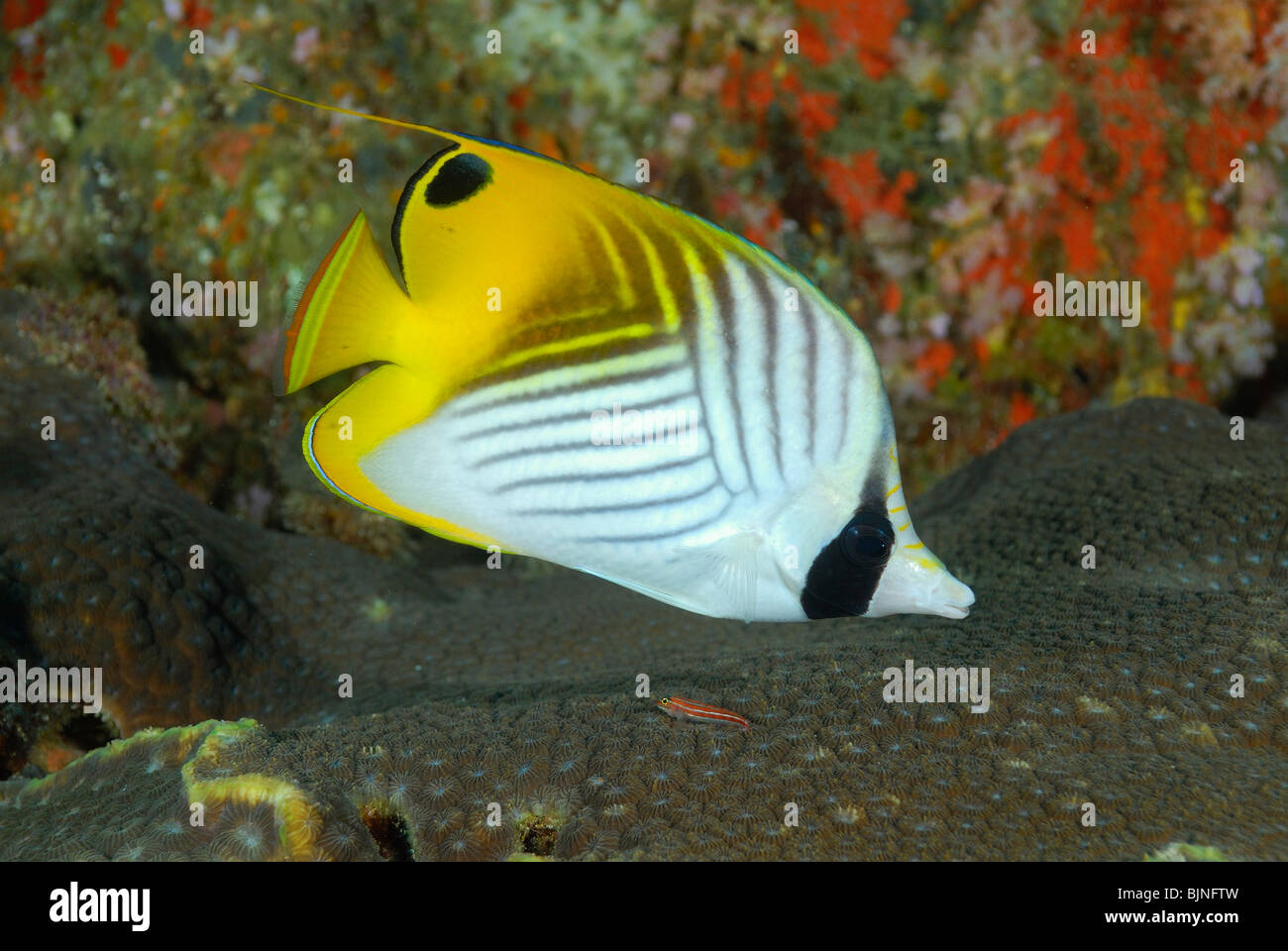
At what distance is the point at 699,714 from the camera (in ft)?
5.91

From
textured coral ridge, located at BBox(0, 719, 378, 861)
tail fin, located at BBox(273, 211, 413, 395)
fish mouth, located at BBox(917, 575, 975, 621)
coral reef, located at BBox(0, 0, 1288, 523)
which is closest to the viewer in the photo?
tail fin, located at BBox(273, 211, 413, 395)

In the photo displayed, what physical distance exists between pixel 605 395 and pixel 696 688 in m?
1.07

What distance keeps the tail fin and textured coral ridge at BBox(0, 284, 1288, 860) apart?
2.90 ft

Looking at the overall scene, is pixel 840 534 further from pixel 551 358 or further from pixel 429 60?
pixel 429 60

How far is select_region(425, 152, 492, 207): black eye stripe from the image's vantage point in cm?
112

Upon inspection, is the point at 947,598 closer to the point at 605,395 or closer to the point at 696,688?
the point at 605,395

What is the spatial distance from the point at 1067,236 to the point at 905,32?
1.18 m

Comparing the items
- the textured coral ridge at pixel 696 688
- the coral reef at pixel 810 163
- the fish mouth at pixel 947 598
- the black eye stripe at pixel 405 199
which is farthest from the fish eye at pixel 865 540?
the coral reef at pixel 810 163

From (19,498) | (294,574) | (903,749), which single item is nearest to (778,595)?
(903,749)

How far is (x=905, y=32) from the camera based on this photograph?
3.92 metres

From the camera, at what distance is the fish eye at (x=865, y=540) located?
1198 millimetres

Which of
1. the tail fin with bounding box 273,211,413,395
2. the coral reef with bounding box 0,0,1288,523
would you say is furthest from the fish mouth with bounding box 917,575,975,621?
the coral reef with bounding box 0,0,1288,523

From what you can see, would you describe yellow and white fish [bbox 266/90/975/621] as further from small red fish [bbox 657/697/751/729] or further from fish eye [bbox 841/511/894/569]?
small red fish [bbox 657/697/751/729]

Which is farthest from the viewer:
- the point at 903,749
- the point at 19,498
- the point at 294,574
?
the point at 294,574
